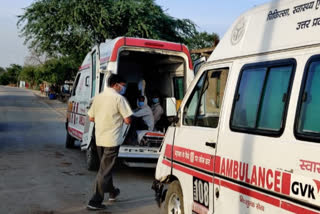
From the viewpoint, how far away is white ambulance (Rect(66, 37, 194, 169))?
903cm

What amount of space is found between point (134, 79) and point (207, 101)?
7.16 meters

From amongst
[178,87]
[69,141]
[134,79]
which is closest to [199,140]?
[178,87]

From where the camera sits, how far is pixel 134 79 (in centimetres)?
1213

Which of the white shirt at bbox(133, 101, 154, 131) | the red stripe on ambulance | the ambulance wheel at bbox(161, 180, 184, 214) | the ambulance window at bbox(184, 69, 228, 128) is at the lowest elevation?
the ambulance wheel at bbox(161, 180, 184, 214)

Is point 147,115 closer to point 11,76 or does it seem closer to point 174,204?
point 174,204

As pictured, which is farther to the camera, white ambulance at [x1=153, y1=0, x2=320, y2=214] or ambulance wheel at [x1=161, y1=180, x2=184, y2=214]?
ambulance wheel at [x1=161, y1=180, x2=184, y2=214]

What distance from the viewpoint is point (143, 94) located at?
11.1m

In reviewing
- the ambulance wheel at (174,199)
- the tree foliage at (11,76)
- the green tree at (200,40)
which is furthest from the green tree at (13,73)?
the ambulance wheel at (174,199)

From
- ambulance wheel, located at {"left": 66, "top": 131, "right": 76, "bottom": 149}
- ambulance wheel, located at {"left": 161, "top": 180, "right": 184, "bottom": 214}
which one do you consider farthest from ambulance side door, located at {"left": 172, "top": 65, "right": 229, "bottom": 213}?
ambulance wheel, located at {"left": 66, "top": 131, "right": 76, "bottom": 149}

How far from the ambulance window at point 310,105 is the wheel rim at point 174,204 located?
2.27 meters

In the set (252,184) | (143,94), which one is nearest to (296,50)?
(252,184)

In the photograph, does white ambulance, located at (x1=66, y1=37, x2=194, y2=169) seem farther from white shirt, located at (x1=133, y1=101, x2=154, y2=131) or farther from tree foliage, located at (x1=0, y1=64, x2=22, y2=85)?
tree foliage, located at (x1=0, y1=64, x2=22, y2=85)

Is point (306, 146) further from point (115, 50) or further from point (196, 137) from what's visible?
point (115, 50)

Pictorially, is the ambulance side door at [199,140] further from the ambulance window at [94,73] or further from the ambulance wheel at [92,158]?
the ambulance window at [94,73]
